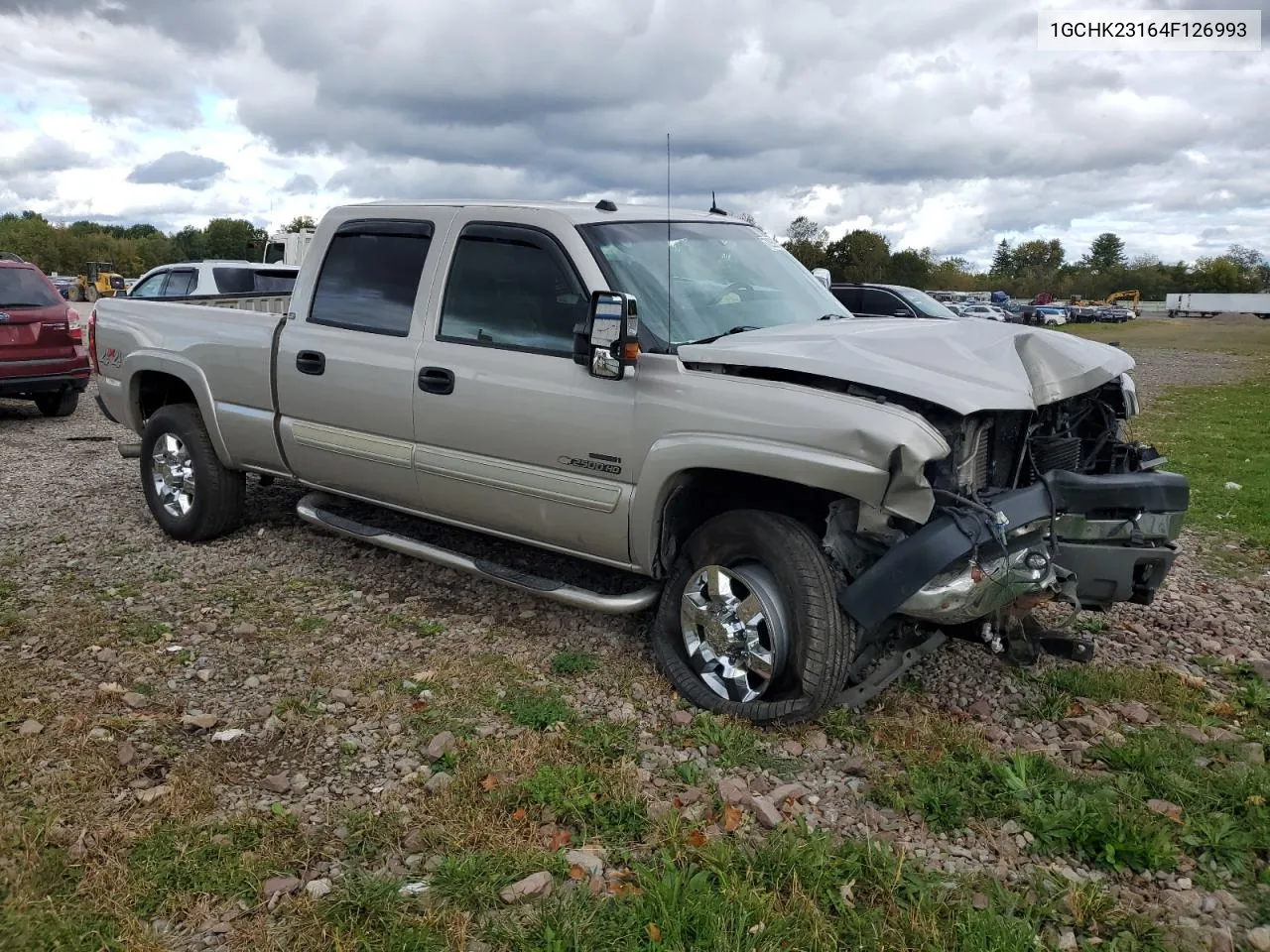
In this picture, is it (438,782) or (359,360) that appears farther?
(359,360)

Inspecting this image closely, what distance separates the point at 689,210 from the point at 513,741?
3020 millimetres

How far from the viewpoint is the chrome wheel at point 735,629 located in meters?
3.88

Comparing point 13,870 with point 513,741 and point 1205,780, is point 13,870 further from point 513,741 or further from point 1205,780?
point 1205,780

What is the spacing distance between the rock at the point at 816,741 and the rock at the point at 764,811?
A: 0.48 meters

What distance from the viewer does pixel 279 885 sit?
297 centimetres

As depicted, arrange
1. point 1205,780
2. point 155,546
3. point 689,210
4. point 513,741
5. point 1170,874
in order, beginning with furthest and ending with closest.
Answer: point 155,546 < point 689,210 < point 513,741 < point 1205,780 < point 1170,874

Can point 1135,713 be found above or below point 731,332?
below

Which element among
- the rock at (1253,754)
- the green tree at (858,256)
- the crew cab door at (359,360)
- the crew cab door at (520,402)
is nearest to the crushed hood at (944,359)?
the crew cab door at (520,402)

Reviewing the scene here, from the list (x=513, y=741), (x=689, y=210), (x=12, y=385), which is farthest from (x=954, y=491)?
(x=12, y=385)

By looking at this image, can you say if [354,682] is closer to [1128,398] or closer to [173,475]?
[173,475]

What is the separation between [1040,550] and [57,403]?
11499 millimetres

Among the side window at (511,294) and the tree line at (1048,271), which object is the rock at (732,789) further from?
the tree line at (1048,271)

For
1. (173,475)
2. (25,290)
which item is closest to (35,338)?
(25,290)

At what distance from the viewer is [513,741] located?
3822 mm
